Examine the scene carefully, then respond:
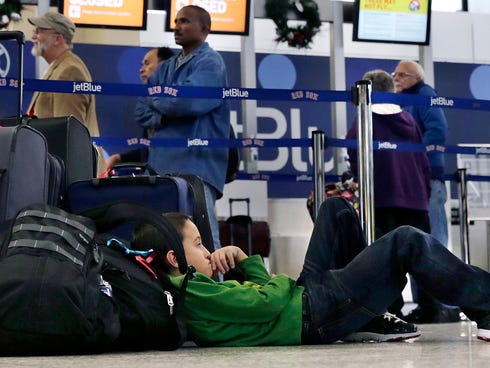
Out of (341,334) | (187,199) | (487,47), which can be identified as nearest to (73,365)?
(341,334)

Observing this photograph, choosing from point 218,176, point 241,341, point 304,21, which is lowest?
point 241,341

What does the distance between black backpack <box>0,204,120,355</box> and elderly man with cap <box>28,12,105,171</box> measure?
3.39 metres

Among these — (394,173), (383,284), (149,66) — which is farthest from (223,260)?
(149,66)

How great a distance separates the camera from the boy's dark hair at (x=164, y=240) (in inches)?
122

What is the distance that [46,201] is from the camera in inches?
139

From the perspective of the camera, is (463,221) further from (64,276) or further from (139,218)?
(64,276)

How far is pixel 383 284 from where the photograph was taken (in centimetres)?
329

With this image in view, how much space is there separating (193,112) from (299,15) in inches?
146

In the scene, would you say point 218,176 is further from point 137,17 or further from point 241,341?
point 137,17

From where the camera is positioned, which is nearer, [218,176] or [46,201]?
[46,201]

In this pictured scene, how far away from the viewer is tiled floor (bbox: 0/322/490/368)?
2557mm

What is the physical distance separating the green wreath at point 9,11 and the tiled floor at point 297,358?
5.86 meters

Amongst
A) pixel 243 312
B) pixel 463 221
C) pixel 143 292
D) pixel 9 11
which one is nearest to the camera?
pixel 143 292

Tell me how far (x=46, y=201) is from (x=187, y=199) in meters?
0.54
